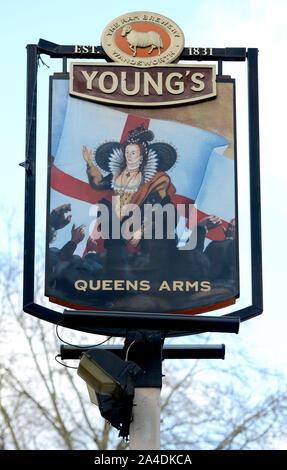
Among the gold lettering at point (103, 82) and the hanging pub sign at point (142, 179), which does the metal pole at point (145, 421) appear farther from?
the gold lettering at point (103, 82)

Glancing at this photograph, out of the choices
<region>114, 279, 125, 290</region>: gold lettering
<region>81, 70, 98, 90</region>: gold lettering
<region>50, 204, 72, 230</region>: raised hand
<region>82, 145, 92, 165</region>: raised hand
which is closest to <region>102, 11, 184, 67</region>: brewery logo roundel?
<region>81, 70, 98, 90</region>: gold lettering

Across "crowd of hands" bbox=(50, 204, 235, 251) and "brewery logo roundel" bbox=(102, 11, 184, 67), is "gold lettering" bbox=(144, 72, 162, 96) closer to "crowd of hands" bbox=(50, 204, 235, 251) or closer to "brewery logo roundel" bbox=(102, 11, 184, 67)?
"brewery logo roundel" bbox=(102, 11, 184, 67)

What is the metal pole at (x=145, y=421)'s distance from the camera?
28.6 feet

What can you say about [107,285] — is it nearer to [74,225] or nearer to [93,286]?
[93,286]

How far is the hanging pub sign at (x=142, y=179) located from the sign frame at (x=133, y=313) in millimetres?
168

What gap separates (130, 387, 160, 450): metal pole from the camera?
870 centimetres

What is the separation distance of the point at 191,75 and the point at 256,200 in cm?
155

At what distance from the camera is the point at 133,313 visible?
345 inches

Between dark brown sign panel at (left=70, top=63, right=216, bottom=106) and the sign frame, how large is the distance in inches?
7.7

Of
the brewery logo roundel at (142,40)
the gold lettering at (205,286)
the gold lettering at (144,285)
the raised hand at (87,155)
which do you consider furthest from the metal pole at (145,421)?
the brewery logo roundel at (142,40)

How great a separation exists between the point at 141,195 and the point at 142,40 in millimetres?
1798

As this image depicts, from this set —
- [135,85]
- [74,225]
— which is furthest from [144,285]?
[135,85]

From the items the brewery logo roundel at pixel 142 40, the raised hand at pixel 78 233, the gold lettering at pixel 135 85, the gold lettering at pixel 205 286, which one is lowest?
the gold lettering at pixel 205 286

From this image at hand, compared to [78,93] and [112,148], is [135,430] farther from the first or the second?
[78,93]
